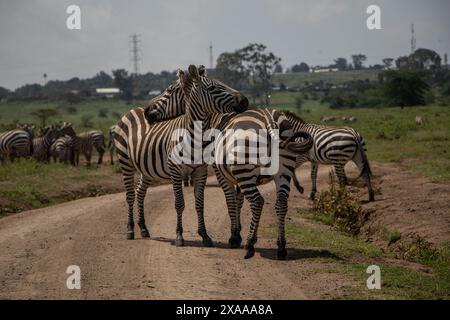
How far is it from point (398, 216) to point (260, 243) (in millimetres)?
4038

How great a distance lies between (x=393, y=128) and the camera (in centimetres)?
3262

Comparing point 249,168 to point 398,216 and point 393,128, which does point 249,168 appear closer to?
point 398,216

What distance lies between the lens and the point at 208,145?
10.5 m

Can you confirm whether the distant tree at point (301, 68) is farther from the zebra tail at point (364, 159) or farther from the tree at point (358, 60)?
the zebra tail at point (364, 159)

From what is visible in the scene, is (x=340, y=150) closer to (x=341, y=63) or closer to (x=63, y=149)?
(x=63, y=149)

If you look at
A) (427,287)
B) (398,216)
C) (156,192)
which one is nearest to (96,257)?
(427,287)

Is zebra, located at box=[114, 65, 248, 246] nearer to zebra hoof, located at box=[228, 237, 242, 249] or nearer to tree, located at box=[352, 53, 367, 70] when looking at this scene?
zebra hoof, located at box=[228, 237, 242, 249]

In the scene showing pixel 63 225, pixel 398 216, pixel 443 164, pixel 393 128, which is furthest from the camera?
pixel 393 128

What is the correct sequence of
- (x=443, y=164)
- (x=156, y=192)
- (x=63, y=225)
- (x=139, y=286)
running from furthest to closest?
(x=443, y=164), (x=156, y=192), (x=63, y=225), (x=139, y=286)

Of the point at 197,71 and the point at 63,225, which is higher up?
the point at 197,71

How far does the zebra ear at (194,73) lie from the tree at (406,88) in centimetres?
4819

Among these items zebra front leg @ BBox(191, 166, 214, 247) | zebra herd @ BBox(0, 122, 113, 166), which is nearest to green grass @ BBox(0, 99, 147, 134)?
zebra herd @ BBox(0, 122, 113, 166)

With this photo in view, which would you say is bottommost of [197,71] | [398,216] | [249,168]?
[398,216]

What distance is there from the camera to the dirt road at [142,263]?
7.71m
